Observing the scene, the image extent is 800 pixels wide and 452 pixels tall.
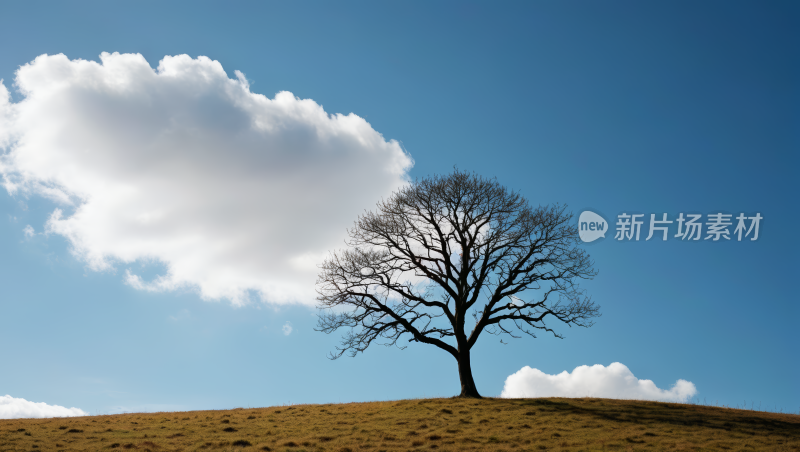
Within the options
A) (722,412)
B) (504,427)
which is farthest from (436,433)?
(722,412)

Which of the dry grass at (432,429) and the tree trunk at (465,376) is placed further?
the tree trunk at (465,376)

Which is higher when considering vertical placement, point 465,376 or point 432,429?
point 465,376

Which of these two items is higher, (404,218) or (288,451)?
(404,218)

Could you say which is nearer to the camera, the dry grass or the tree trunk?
the dry grass

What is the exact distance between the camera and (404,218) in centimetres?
2831

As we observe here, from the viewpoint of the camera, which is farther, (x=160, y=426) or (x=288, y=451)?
(x=160, y=426)

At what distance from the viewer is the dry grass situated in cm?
1764

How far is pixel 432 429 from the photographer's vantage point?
64.7 ft

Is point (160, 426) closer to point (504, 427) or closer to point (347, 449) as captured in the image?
point (347, 449)

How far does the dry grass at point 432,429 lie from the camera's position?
17641 millimetres

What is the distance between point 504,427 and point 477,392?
6.71 meters

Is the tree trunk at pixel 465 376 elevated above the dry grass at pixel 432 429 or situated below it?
above

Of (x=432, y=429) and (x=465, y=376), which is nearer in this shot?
(x=432, y=429)

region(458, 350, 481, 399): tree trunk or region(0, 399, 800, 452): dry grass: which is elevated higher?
region(458, 350, 481, 399): tree trunk
